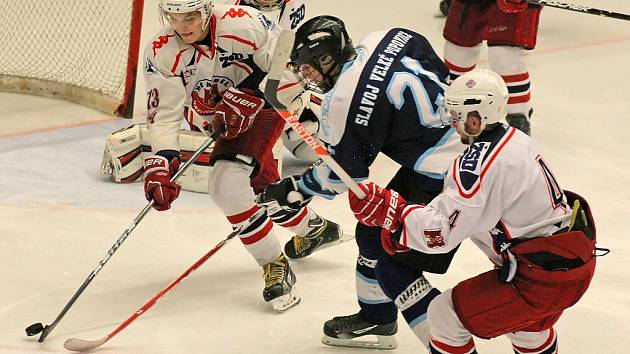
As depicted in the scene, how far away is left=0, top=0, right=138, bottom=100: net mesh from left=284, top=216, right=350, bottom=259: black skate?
208 cm

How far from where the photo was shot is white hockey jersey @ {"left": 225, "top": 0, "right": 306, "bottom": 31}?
4.62 meters

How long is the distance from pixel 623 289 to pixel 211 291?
4.26 ft

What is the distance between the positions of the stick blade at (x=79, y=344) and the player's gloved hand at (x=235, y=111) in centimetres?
74

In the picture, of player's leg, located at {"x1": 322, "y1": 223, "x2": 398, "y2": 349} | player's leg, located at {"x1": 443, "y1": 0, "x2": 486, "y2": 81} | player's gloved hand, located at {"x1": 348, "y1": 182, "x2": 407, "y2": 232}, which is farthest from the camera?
player's leg, located at {"x1": 443, "y1": 0, "x2": 486, "y2": 81}

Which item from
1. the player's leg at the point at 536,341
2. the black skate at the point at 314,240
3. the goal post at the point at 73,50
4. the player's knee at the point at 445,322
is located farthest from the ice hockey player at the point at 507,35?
the player's knee at the point at 445,322

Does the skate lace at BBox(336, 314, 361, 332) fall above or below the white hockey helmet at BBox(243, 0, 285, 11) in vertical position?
below

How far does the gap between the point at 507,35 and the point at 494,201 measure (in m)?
2.24

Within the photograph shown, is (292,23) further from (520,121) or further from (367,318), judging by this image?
(367,318)

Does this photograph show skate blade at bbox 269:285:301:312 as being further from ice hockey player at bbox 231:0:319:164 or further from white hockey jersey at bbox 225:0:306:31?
white hockey jersey at bbox 225:0:306:31

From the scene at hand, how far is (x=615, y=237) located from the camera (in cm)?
421

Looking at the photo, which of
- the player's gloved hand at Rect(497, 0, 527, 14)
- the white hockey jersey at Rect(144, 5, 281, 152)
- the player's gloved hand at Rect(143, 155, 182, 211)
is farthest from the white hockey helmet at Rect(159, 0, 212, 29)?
the player's gloved hand at Rect(497, 0, 527, 14)

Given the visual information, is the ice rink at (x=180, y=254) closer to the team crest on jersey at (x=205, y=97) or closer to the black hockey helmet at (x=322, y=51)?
the team crest on jersey at (x=205, y=97)

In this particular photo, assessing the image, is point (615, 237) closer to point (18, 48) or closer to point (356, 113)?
point (356, 113)

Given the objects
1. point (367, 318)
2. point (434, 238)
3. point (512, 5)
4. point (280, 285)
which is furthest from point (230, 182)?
point (512, 5)
